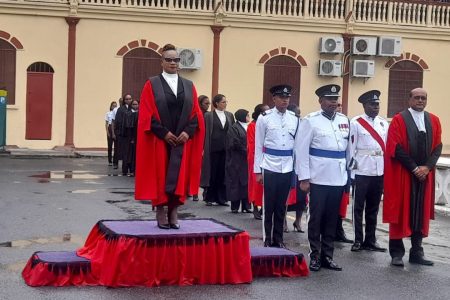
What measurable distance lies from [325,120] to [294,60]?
19.5 m

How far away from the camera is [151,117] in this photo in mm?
8180

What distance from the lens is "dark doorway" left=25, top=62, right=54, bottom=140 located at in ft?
85.6

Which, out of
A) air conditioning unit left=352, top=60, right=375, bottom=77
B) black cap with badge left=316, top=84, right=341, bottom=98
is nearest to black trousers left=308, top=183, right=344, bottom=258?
black cap with badge left=316, top=84, right=341, bottom=98

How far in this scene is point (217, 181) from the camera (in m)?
14.8

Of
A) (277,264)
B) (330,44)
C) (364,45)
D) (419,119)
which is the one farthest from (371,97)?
(364,45)

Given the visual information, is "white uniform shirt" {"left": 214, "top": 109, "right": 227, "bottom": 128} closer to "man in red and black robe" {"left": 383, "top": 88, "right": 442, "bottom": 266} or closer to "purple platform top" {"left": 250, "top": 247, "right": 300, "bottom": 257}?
"man in red and black robe" {"left": 383, "top": 88, "right": 442, "bottom": 266}

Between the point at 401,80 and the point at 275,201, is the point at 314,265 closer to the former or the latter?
the point at 275,201

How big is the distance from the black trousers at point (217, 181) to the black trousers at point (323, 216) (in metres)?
5.70

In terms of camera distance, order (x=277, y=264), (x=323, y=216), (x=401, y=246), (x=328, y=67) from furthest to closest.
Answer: (x=328, y=67)
(x=401, y=246)
(x=323, y=216)
(x=277, y=264)

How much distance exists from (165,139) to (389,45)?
848 inches

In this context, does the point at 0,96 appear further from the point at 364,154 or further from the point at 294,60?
the point at 364,154

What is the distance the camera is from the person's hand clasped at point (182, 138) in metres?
8.22

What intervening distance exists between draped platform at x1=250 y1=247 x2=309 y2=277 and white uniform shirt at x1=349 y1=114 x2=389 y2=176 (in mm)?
2019

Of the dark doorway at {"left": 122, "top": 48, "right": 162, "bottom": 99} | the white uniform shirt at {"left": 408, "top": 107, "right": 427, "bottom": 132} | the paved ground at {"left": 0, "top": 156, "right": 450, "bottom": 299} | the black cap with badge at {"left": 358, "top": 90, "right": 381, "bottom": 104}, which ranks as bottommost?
the paved ground at {"left": 0, "top": 156, "right": 450, "bottom": 299}
